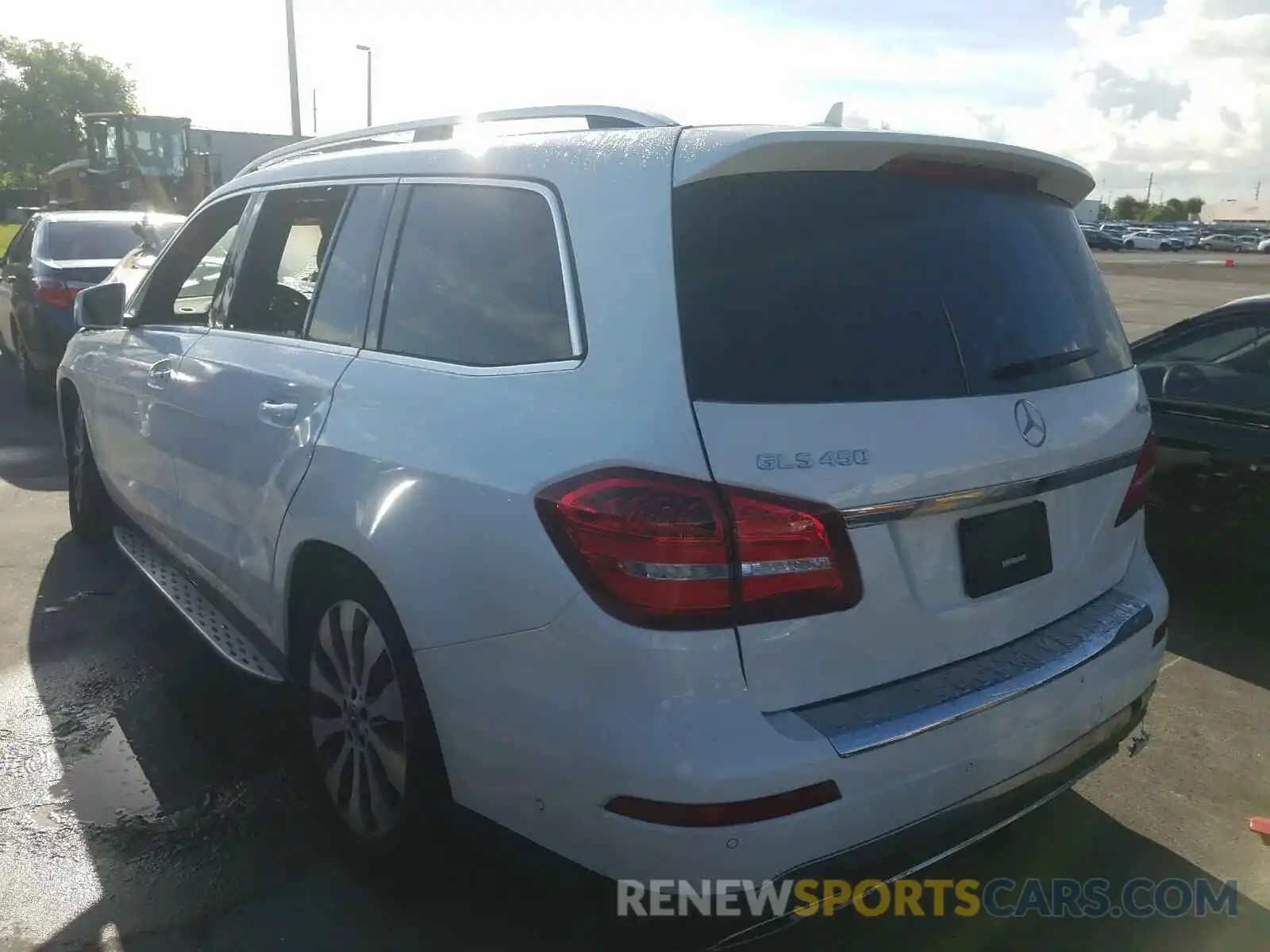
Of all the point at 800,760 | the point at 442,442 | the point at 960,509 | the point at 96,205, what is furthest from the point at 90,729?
the point at 96,205

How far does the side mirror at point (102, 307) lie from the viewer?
491 centimetres

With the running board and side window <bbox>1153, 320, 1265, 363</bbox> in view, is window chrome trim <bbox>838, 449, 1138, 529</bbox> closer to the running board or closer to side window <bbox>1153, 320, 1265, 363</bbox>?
the running board

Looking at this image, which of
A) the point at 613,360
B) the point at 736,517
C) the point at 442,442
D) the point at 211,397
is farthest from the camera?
the point at 211,397

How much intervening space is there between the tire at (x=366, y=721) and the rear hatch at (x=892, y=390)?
916 millimetres

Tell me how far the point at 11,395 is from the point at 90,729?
26.7ft

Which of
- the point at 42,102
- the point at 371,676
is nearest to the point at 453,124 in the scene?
the point at 371,676

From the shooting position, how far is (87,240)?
410 inches

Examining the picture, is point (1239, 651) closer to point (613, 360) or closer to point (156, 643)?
point (613, 360)

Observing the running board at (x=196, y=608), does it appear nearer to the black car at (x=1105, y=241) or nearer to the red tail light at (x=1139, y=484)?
the red tail light at (x=1139, y=484)

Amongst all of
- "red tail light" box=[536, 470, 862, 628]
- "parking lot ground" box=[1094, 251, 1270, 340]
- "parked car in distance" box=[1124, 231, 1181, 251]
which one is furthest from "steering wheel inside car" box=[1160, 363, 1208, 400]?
"parked car in distance" box=[1124, 231, 1181, 251]

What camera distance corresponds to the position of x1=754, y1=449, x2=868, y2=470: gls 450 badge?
7.10ft

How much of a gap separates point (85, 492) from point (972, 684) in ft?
15.8

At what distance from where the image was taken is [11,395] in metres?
10.8

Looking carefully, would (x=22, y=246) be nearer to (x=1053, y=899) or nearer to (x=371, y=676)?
(x=371, y=676)
